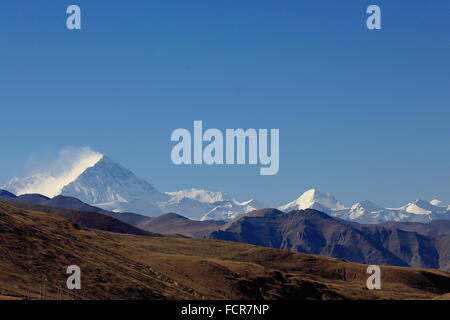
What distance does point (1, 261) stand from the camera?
12838 centimetres

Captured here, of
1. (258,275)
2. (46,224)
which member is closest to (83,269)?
(46,224)

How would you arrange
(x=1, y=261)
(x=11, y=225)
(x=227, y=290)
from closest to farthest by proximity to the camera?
(x=1, y=261), (x=11, y=225), (x=227, y=290)

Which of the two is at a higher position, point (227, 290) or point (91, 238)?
point (91, 238)

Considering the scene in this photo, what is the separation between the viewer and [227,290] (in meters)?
172
